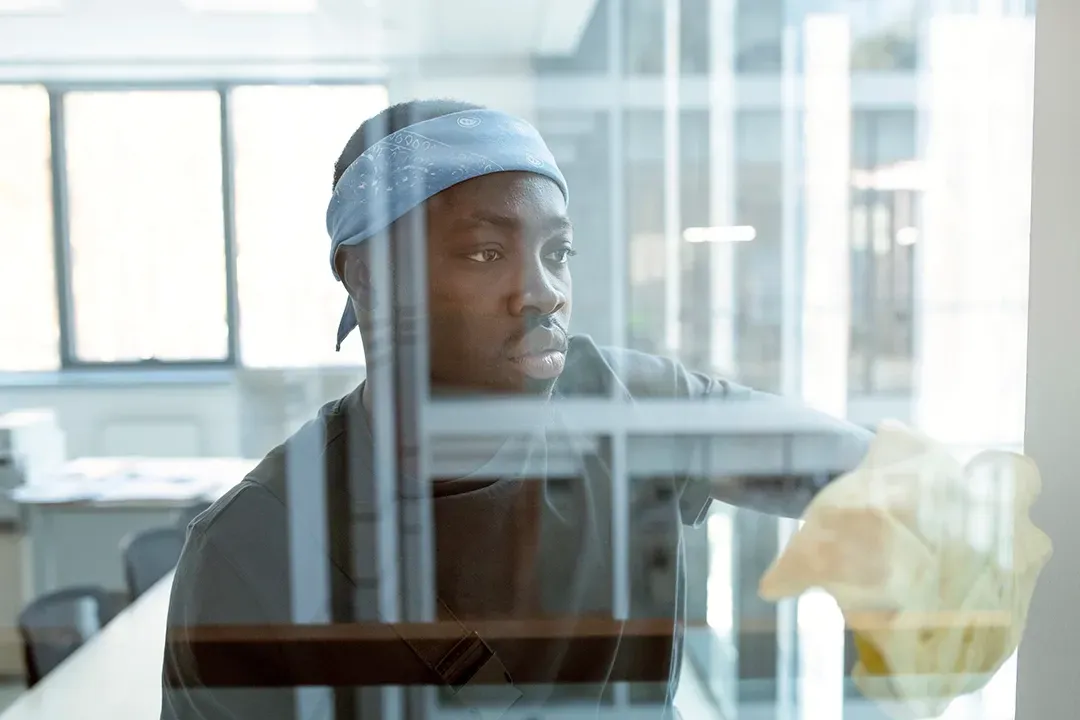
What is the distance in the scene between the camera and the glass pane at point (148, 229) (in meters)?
0.67

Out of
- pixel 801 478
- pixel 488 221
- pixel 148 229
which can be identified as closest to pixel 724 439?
pixel 801 478

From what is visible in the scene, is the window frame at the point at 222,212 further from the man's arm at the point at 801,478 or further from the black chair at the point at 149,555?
the man's arm at the point at 801,478

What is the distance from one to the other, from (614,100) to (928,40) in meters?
0.28

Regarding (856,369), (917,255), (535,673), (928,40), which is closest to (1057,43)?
(928,40)

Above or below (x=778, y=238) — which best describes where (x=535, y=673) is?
below

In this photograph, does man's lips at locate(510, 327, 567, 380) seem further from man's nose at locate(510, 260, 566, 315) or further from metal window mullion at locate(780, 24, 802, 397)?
metal window mullion at locate(780, 24, 802, 397)

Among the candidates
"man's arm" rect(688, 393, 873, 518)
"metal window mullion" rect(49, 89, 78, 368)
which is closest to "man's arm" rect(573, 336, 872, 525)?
"man's arm" rect(688, 393, 873, 518)

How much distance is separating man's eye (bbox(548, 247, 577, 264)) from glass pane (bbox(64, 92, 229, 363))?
280 mm

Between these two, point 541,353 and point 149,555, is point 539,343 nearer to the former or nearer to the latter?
point 541,353

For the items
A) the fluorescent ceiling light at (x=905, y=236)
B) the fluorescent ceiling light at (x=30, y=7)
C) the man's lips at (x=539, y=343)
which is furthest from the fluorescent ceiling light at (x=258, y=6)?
the fluorescent ceiling light at (x=905, y=236)

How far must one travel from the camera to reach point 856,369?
0.71m

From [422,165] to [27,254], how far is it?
351 mm

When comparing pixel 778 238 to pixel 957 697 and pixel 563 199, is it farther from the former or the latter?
pixel 957 697

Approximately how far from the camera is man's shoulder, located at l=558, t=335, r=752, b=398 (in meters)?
0.71
